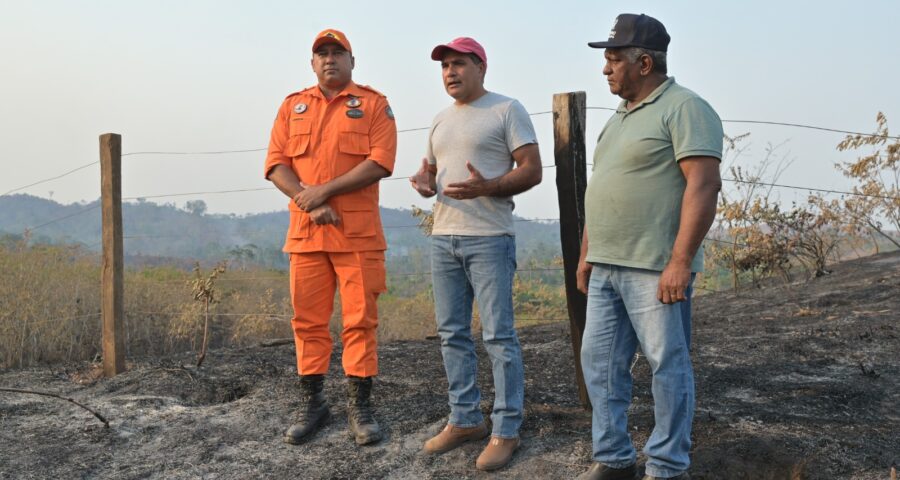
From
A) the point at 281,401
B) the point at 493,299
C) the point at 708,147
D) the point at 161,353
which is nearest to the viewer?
the point at 708,147

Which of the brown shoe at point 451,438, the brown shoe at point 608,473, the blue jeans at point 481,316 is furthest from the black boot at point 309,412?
the brown shoe at point 608,473

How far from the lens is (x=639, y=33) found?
280cm

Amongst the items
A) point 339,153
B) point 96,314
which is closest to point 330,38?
point 339,153

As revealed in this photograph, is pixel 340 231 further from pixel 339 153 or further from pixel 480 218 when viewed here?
pixel 480 218

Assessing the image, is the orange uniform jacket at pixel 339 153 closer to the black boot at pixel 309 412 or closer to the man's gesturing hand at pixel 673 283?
the black boot at pixel 309 412

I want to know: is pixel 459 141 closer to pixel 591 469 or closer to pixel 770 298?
pixel 591 469

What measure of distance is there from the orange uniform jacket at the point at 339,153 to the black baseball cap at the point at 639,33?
1464 millimetres

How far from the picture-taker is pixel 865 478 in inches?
126

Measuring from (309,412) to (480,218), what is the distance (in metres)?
1.43

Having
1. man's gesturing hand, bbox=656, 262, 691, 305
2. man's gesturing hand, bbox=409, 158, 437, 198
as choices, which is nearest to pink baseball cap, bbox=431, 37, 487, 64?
man's gesturing hand, bbox=409, 158, 437, 198

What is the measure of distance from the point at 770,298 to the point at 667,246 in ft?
20.5

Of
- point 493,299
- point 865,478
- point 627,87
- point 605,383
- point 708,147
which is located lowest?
point 865,478

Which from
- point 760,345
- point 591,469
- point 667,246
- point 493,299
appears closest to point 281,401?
point 493,299

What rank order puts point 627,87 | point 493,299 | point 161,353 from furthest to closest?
point 161,353, point 493,299, point 627,87
